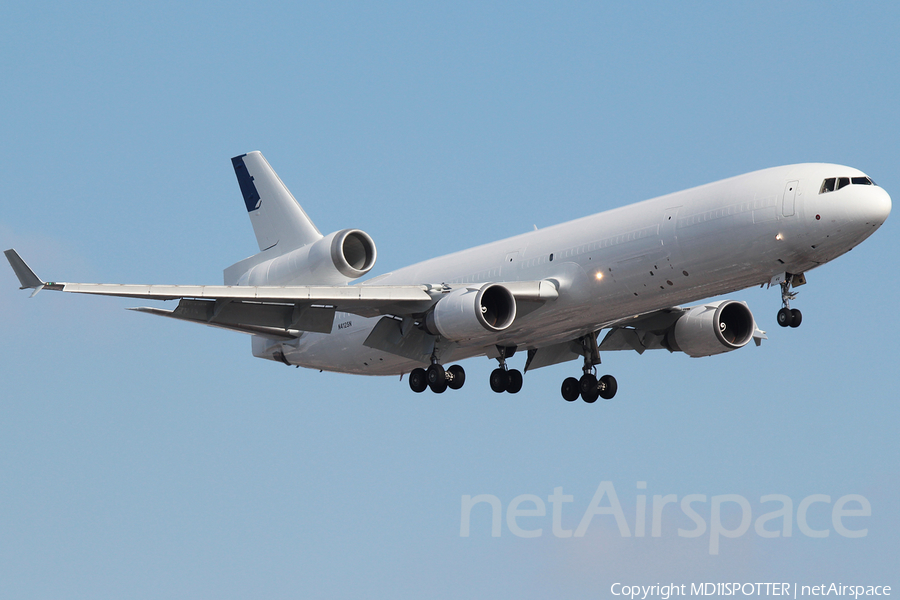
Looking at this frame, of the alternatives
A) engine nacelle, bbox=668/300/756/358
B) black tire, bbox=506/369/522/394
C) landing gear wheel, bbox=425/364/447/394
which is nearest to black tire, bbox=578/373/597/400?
black tire, bbox=506/369/522/394

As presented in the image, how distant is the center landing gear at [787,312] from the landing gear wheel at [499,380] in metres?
11.5

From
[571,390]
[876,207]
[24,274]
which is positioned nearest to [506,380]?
[571,390]

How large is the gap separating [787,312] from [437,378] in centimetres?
1075

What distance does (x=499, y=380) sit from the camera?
41.5 metres

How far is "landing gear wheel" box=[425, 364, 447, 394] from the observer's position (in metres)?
37.5

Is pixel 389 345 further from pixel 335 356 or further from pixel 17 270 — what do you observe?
pixel 17 270

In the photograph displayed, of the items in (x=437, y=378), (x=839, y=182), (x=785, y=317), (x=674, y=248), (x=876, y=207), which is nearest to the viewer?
(x=876, y=207)

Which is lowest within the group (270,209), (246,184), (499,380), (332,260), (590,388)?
(590,388)

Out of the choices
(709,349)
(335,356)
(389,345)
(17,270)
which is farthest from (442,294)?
(17,270)

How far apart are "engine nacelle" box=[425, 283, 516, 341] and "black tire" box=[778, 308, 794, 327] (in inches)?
284

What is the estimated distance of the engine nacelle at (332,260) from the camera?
38.2 meters

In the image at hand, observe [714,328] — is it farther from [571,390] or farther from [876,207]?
[876,207]

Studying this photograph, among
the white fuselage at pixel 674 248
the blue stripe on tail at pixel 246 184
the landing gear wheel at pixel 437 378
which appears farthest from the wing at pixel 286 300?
the blue stripe on tail at pixel 246 184

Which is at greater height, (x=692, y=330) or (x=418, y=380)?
(x=692, y=330)
